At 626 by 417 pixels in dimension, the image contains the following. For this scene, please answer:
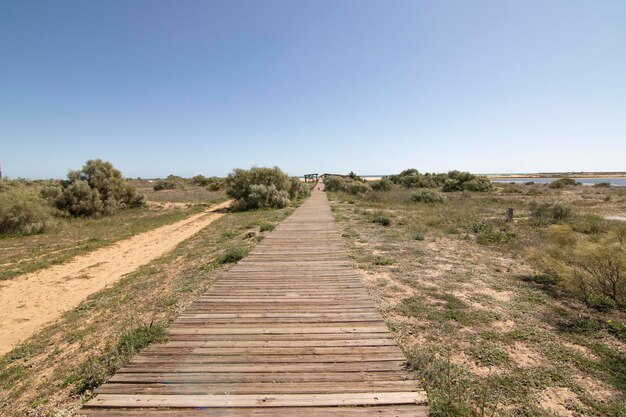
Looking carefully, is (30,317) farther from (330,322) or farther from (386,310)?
(386,310)

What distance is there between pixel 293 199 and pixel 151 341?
2505 centimetres

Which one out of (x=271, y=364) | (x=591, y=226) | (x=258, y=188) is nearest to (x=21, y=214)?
(x=258, y=188)

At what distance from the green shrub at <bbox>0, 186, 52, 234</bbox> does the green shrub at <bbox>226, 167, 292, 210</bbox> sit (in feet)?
39.7

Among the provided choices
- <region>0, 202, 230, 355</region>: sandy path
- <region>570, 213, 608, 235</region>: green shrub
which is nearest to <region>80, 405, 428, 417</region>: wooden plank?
<region>0, 202, 230, 355</region>: sandy path

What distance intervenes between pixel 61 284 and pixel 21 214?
10.8 metres

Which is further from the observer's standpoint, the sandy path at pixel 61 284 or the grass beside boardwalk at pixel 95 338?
the sandy path at pixel 61 284

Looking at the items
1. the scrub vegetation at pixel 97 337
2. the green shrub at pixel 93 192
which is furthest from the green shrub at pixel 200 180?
the scrub vegetation at pixel 97 337

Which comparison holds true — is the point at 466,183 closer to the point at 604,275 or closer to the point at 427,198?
the point at 427,198

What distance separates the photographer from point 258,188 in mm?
23062

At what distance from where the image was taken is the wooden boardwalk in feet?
8.86

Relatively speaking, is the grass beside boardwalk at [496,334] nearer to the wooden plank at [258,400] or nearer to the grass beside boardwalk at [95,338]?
the wooden plank at [258,400]

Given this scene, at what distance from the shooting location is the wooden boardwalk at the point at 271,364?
270 centimetres

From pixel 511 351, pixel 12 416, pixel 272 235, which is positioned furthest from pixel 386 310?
pixel 272 235

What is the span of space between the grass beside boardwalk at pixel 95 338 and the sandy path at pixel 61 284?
572 mm
